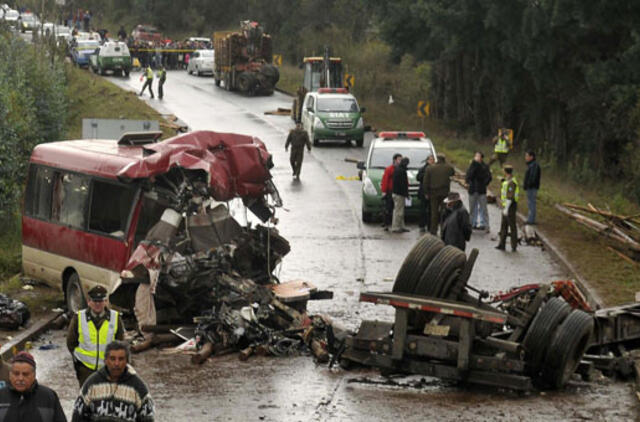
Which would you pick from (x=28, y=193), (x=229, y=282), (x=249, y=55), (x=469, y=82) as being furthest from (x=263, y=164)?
(x=249, y=55)

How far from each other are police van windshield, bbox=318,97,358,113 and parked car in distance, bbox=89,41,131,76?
26159 mm

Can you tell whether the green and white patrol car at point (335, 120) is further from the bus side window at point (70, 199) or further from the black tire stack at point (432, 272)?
the black tire stack at point (432, 272)

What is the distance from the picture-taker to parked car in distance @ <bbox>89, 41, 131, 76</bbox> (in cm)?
6450

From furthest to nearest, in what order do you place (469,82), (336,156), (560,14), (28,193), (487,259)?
(469,82), (336,156), (560,14), (487,259), (28,193)

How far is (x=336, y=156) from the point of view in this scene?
3906 centimetres

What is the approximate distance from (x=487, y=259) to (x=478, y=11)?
22.3 meters

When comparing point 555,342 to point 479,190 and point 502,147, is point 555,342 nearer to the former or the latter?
point 479,190

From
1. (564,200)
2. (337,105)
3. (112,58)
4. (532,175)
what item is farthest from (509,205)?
(112,58)

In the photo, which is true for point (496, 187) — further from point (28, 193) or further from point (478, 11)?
point (28, 193)

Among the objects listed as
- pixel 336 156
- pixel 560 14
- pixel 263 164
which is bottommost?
pixel 336 156

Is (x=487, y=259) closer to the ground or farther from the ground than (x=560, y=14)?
closer to the ground

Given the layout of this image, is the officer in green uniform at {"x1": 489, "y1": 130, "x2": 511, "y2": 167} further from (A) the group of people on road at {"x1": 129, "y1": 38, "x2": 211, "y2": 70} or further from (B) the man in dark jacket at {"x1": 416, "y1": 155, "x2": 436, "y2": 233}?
(A) the group of people on road at {"x1": 129, "y1": 38, "x2": 211, "y2": 70}

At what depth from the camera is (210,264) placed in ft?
50.9

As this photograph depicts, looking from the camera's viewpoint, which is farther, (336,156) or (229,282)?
(336,156)
